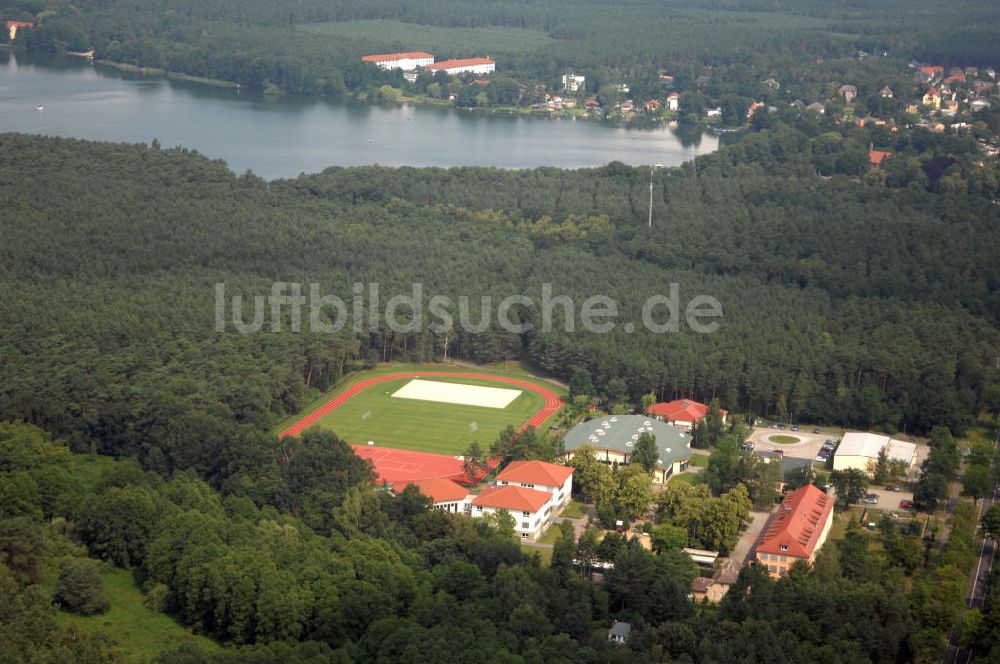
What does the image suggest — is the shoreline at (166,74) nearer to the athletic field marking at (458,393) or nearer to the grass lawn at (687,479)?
the athletic field marking at (458,393)

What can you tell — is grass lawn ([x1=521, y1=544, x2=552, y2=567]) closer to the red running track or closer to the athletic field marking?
the red running track

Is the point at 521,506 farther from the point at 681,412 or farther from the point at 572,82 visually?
the point at 572,82

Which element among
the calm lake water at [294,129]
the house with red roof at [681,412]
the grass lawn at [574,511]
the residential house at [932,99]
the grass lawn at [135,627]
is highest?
the residential house at [932,99]

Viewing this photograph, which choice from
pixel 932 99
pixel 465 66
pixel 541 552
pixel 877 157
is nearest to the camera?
pixel 541 552

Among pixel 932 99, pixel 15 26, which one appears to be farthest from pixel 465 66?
pixel 15 26

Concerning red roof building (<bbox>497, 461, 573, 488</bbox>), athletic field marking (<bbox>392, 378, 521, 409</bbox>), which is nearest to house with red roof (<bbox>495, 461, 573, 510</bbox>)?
red roof building (<bbox>497, 461, 573, 488</bbox>)

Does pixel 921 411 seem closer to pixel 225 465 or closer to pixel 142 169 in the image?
pixel 225 465

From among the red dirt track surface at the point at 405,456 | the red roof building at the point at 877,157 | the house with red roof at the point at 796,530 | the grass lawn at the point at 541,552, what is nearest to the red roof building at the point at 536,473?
the red dirt track surface at the point at 405,456
